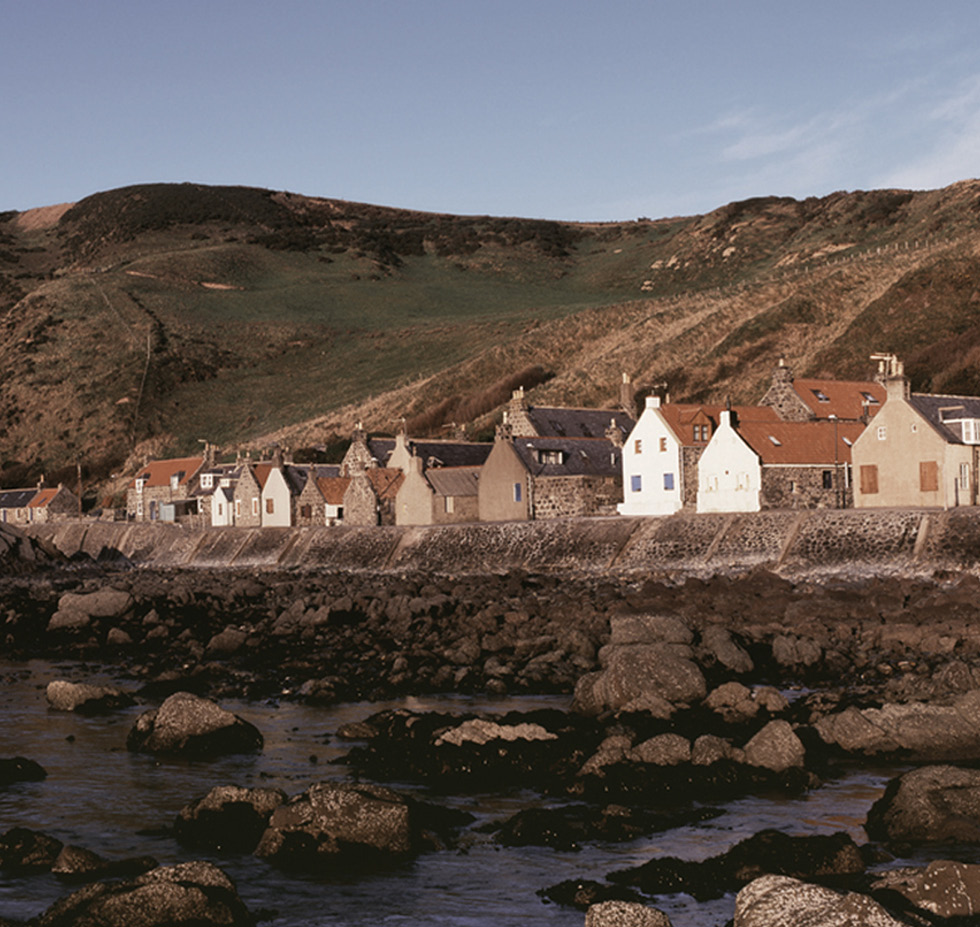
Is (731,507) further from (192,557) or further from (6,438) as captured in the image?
(6,438)

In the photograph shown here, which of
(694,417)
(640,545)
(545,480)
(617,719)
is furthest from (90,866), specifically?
(545,480)

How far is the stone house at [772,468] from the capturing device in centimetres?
5316

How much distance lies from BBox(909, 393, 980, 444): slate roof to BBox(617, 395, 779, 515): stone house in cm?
900

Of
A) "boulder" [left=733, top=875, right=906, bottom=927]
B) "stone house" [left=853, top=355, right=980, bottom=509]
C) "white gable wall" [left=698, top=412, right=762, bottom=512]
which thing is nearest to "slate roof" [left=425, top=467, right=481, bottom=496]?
"white gable wall" [left=698, top=412, right=762, bottom=512]

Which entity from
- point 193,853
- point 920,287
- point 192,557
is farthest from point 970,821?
point 920,287

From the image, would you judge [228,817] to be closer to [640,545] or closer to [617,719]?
[617,719]

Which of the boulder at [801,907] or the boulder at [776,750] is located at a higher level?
the boulder at [801,907]

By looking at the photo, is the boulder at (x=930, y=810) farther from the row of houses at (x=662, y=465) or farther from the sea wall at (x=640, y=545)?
the row of houses at (x=662, y=465)

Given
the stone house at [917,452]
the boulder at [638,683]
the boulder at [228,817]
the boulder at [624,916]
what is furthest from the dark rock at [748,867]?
the stone house at [917,452]

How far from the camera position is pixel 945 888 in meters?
12.1

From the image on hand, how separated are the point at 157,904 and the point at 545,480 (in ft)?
169

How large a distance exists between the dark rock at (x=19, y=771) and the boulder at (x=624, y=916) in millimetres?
11445

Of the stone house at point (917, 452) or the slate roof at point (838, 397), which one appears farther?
the slate roof at point (838, 397)

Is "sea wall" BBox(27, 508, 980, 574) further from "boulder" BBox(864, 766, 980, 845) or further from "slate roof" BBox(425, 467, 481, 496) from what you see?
"boulder" BBox(864, 766, 980, 845)
